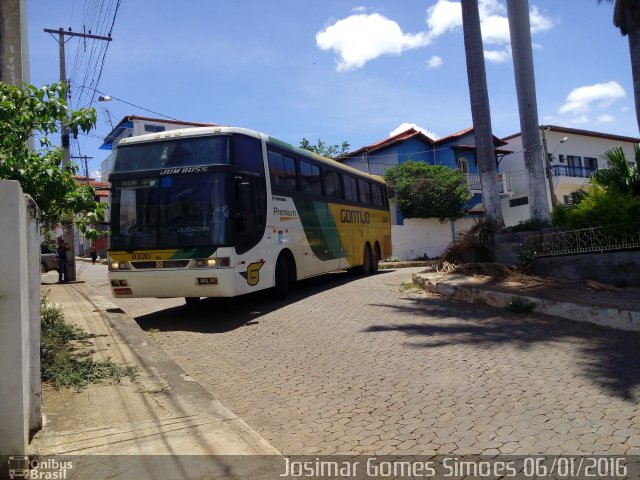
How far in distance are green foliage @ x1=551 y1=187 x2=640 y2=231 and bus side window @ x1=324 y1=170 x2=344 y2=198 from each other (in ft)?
19.8

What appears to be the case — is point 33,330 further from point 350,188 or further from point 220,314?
point 350,188

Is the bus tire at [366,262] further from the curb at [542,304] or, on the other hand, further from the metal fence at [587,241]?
the metal fence at [587,241]

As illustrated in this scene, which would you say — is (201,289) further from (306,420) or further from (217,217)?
(306,420)

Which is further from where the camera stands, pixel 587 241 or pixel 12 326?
pixel 587 241

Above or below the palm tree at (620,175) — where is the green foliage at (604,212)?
below

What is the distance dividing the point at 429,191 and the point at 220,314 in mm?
20256

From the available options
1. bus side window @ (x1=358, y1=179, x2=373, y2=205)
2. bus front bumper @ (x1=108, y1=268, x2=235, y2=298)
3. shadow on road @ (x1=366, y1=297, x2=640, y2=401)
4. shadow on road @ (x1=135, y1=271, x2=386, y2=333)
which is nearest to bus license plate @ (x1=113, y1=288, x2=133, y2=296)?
bus front bumper @ (x1=108, y1=268, x2=235, y2=298)

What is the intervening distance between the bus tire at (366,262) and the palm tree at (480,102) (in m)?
5.20

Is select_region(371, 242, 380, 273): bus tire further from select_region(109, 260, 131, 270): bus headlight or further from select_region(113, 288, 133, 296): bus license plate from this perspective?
select_region(109, 260, 131, 270): bus headlight

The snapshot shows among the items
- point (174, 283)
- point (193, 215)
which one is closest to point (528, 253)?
point (193, 215)

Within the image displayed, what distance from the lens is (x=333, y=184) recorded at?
48.0 ft

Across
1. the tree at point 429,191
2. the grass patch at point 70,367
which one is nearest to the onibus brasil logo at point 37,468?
the grass patch at point 70,367

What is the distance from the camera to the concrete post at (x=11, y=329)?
319 cm

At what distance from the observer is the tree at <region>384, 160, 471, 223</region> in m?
28.4
